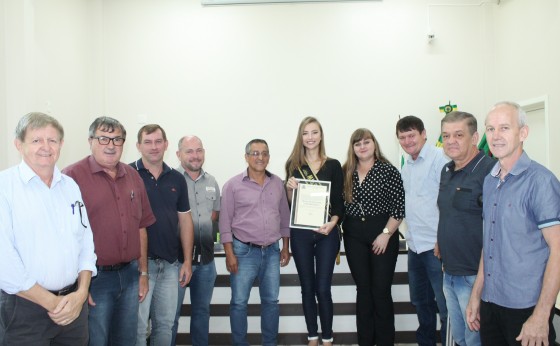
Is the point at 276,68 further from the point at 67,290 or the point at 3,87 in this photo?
the point at 67,290

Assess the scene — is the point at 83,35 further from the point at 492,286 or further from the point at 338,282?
the point at 492,286

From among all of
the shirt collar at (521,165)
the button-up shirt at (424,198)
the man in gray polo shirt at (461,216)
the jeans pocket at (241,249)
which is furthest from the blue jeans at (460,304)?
the jeans pocket at (241,249)

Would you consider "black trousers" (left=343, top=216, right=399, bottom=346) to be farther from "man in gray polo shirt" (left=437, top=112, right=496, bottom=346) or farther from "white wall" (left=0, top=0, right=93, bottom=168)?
"white wall" (left=0, top=0, right=93, bottom=168)

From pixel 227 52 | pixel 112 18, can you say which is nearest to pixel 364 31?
pixel 227 52

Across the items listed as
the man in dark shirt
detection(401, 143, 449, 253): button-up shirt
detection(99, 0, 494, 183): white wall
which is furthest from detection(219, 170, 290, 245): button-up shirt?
detection(99, 0, 494, 183): white wall

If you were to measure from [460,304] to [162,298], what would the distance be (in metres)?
1.84

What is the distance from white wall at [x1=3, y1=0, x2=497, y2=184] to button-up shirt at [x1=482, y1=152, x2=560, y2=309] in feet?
12.2

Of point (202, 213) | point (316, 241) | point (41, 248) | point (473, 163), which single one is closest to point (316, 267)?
point (316, 241)

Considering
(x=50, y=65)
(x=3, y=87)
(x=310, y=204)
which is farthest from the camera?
(x=50, y=65)

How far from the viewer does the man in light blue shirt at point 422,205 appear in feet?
9.05

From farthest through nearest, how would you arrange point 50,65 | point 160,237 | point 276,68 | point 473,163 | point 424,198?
point 276,68 → point 50,65 → point 424,198 → point 160,237 → point 473,163

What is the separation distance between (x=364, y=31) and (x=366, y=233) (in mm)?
3546

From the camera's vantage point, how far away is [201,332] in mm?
3008

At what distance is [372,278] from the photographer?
285 centimetres
